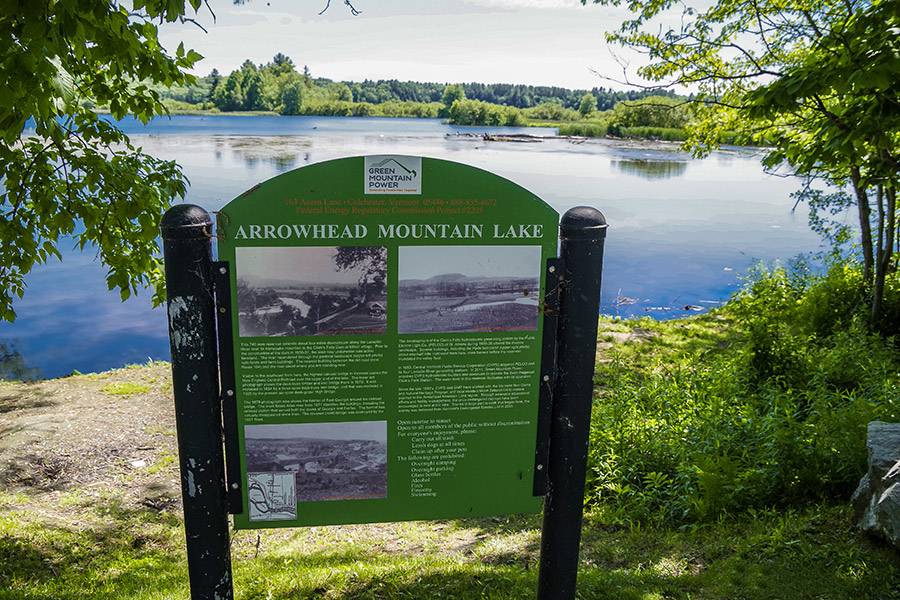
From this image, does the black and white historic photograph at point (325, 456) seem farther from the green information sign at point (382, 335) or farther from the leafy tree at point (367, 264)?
the leafy tree at point (367, 264)

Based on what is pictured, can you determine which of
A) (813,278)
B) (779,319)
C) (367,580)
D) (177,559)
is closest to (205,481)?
(367,580)

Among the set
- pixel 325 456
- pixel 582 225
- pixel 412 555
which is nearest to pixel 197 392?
pixel 325 456

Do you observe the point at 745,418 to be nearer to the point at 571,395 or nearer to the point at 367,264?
the point at 571,395

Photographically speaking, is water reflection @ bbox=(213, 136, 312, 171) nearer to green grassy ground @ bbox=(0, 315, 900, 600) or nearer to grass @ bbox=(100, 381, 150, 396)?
grass @ bbox=(100, 381, 150, 396)

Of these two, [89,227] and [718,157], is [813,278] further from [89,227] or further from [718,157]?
[718,157]

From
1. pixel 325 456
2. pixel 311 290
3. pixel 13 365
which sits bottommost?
pixel 13 365

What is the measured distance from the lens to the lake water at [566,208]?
18.2 metres

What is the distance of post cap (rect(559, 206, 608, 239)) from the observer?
7.76 ft

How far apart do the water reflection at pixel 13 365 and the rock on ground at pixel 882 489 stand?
49.3ft

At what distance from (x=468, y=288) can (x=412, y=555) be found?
275cm

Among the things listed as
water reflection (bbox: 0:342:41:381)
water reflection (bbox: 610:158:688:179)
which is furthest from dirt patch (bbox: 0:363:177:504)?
water reflection (bbox: 610:158:688:179)

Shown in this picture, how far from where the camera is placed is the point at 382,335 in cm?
237

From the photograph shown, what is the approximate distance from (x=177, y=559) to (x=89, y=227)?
8.20 feet

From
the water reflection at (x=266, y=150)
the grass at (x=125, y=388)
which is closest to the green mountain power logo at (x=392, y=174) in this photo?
the grass at (x=125, y=388)
